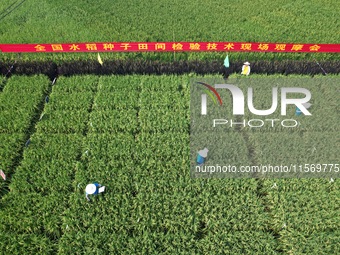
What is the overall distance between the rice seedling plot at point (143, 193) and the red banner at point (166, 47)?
108 inches

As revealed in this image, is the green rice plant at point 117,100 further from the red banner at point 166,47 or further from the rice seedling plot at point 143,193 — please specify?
the red banner at point 166,47

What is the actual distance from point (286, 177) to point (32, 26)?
39.1ft

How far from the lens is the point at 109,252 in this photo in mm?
6336

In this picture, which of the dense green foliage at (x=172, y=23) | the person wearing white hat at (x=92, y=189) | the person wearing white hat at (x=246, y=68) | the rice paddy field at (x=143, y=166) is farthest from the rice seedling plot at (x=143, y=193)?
the dense green foliage at (x=172, y=23)

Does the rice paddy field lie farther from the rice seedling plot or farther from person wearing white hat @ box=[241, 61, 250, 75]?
person wearing white hat @ box=[241, 61, 250, 75]

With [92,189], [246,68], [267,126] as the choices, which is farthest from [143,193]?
[246,68]

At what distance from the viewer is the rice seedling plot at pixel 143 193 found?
→ 21.3 feet

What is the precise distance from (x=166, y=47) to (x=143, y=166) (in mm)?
5403

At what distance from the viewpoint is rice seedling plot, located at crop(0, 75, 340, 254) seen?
6.50 m

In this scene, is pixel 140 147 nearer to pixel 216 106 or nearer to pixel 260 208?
pixel 216 106

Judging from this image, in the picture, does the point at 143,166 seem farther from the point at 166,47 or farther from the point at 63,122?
the point at 166,47

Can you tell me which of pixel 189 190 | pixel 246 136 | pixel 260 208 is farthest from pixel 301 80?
pixel 189 190

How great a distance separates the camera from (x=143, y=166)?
25.8 feet

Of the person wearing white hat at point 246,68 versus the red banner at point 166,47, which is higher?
the red banner at point 166,47
